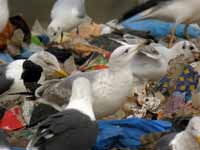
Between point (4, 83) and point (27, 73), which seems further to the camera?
point (27, 73)

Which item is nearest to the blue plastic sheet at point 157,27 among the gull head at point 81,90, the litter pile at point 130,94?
the litter pile at point 130,94

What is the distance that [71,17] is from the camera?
809 centimetres

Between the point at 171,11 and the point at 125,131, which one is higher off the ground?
the point at 171,11

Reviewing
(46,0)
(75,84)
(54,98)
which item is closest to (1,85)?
(54,98)

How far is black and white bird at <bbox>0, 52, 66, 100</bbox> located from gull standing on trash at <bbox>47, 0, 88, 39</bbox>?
194 centimetres

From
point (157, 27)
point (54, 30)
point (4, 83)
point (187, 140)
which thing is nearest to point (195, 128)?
point (187, 140)

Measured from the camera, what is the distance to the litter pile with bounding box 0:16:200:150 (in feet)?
16.5

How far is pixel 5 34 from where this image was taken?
23.4 ft

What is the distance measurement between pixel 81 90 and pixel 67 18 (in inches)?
133

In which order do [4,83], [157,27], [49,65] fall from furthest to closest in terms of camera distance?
[157,27] < [49,65] < [4,83]

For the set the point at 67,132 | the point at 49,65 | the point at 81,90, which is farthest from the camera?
the point at 49,65

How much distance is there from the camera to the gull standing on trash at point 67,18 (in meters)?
8.06

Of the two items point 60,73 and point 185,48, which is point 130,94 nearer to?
point 60,73

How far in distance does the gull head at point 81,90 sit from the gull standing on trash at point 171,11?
2453mm
